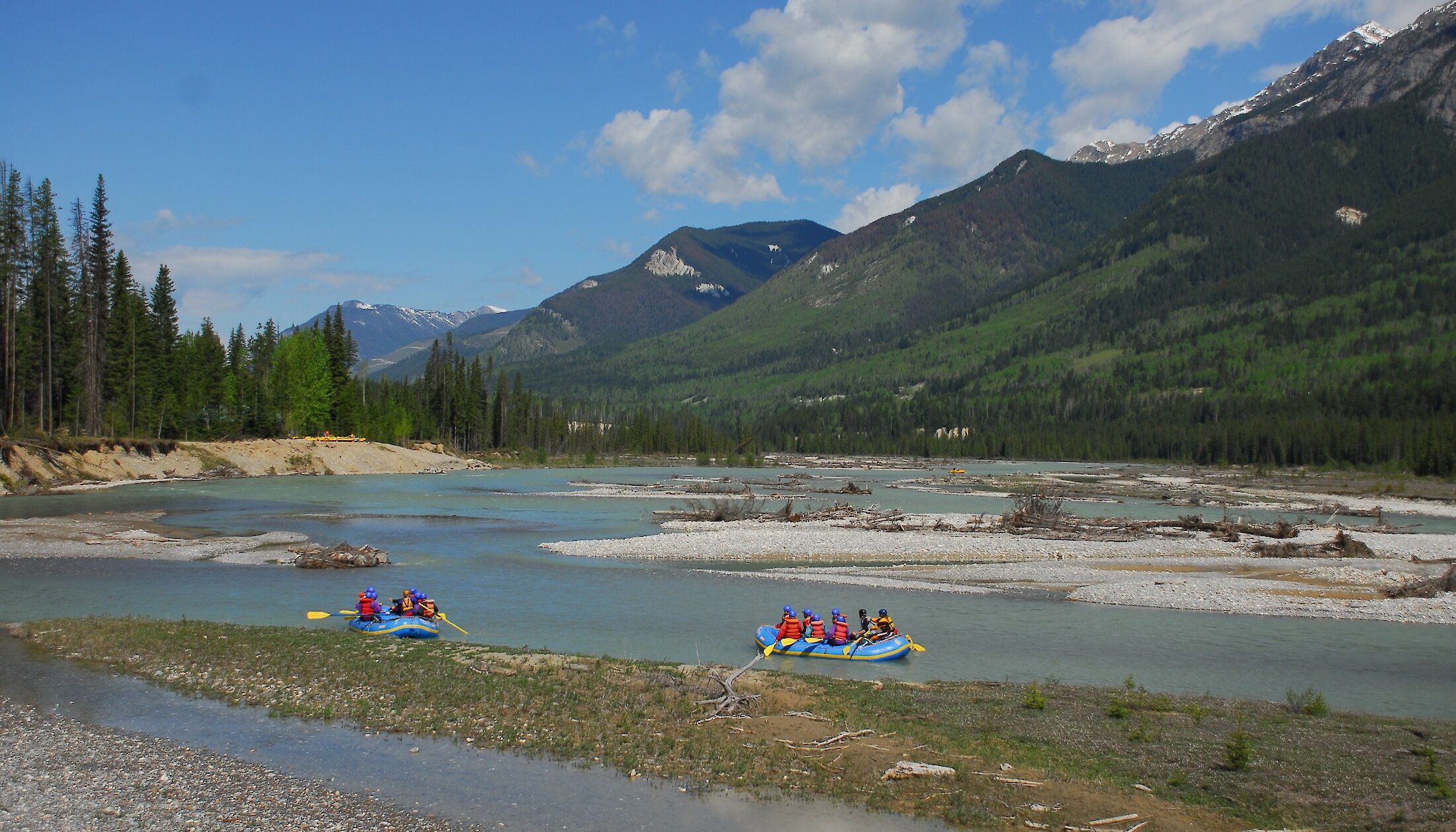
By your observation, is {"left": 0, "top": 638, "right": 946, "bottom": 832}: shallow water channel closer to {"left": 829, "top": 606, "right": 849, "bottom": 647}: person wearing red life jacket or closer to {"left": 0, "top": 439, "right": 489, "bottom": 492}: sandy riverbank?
{"left": 829, "top": 606, "right": 849, "bottom": 647}: person wearing red life jacket

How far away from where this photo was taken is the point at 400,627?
2464 cm

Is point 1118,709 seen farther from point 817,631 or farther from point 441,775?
point 441,775

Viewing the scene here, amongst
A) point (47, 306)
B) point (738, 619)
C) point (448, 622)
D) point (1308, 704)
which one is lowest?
point (738, 619)

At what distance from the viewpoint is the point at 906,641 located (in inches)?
925

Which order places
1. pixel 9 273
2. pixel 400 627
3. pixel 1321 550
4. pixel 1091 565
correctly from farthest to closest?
pixel 9 273, pixel 1321 550, pixel 1091 565, pixel 400 627

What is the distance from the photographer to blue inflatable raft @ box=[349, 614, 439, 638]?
968 inches

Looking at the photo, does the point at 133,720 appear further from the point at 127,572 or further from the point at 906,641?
the point at 127,572

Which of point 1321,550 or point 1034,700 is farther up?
point 1034,700

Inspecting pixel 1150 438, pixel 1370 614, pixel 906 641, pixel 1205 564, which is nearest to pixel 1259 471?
pixel 1150 438

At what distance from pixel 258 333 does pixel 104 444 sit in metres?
51.1

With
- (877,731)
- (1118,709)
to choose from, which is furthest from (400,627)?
(1118,709)

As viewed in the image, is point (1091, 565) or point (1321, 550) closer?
point (1091, 565)

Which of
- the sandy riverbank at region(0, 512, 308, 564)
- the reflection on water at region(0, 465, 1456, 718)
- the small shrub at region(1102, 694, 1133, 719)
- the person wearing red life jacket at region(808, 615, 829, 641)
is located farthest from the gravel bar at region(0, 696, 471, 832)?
the sandy riverbank at region(0, 512, 308, 564)

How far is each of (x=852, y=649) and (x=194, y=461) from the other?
82.3 metres
